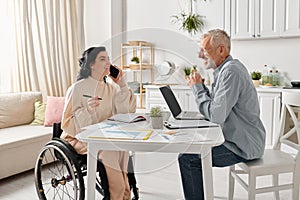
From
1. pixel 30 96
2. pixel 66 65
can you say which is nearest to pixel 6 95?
pixel 30 96

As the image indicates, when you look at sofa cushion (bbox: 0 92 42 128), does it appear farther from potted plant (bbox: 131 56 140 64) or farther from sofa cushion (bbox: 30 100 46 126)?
potted plant (bbox: 131 56 140 64)

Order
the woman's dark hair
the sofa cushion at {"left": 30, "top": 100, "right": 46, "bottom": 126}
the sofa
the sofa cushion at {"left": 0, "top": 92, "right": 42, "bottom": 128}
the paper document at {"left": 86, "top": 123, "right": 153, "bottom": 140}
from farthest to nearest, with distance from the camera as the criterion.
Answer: the sofa cushion at {"left": 30, "top": 100, "right": 46, "bottom": 126}, the sofa cushion at {"left": 0, "top": 92, "right": 42, "bottom": 128}, the sofa, the woman's dark hair, the paper document at {"left": 86, "top": 123, "right": 153, "bottom": 140}

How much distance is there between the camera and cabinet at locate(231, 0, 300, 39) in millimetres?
3807

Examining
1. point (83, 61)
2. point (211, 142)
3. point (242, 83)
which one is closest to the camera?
point (211, 142)

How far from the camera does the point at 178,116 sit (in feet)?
7.07

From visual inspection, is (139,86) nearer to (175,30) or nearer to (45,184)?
(175,30)

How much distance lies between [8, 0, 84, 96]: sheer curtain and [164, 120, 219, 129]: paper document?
263cm

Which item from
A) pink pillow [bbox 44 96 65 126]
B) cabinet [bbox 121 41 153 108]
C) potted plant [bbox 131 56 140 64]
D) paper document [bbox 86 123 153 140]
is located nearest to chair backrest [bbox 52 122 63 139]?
paper document [bbox 86 123 153 140]

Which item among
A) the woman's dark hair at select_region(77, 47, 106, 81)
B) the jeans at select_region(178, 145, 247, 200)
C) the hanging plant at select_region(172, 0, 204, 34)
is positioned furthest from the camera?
the hanging plant at select_region(172, 0, 204, 34)

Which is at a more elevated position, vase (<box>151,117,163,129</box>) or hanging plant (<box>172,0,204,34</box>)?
hanging plant (<box>172,0,204,34</box>)

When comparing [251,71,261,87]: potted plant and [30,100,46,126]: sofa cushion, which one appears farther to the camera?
[251,71,261,87]: potted plant

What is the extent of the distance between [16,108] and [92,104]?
1800mm

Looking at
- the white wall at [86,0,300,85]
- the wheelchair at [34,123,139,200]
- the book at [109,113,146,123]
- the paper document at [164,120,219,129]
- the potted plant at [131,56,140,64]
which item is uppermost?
the white wall at [86,0,300,85]

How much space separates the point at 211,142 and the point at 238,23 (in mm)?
2888
